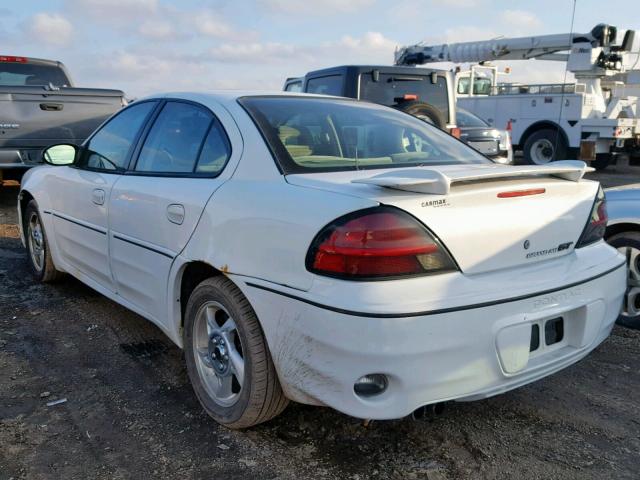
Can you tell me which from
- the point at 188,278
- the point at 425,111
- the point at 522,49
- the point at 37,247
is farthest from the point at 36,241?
the point at 522,49

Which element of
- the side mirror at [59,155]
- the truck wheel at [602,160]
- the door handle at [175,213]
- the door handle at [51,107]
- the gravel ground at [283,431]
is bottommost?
the truck wheel at [602,160]

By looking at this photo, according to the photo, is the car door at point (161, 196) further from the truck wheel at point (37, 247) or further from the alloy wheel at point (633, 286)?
the alloy wheel at point (633, 286)

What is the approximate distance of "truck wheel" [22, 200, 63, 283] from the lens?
15.6 ft

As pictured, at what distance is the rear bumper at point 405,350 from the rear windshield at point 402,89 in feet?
19.1

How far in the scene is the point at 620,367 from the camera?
3.44 meters

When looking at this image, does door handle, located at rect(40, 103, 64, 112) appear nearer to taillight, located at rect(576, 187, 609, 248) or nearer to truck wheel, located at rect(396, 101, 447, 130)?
truck wheel, located at rect(396, 101, 447, 130)

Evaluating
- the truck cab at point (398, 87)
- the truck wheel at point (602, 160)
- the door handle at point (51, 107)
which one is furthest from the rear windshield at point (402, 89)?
the truck wheel at point (602, 160)

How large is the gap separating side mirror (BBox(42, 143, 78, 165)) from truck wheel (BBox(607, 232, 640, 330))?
12.5 ft

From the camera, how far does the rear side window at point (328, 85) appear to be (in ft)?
26.3

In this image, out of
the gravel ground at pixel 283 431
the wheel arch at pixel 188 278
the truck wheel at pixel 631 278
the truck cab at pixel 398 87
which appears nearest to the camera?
the gravel ground at pixel 283 431

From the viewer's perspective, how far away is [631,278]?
3963 millimetres

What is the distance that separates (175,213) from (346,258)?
1.11 metres

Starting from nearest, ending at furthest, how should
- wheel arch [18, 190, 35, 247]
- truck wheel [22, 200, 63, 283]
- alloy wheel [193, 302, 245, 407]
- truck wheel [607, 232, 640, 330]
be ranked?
alloy wheel [193, 302, 245, 407] → truck wheel [607, 232, 640, 330] → truck wheel [22, 200, 63, 283] → wheel arch [18, 190, 35, 247]

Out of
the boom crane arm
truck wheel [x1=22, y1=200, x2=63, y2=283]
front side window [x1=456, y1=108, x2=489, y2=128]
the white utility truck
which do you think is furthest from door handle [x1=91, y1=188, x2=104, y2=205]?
the boom crane arm
